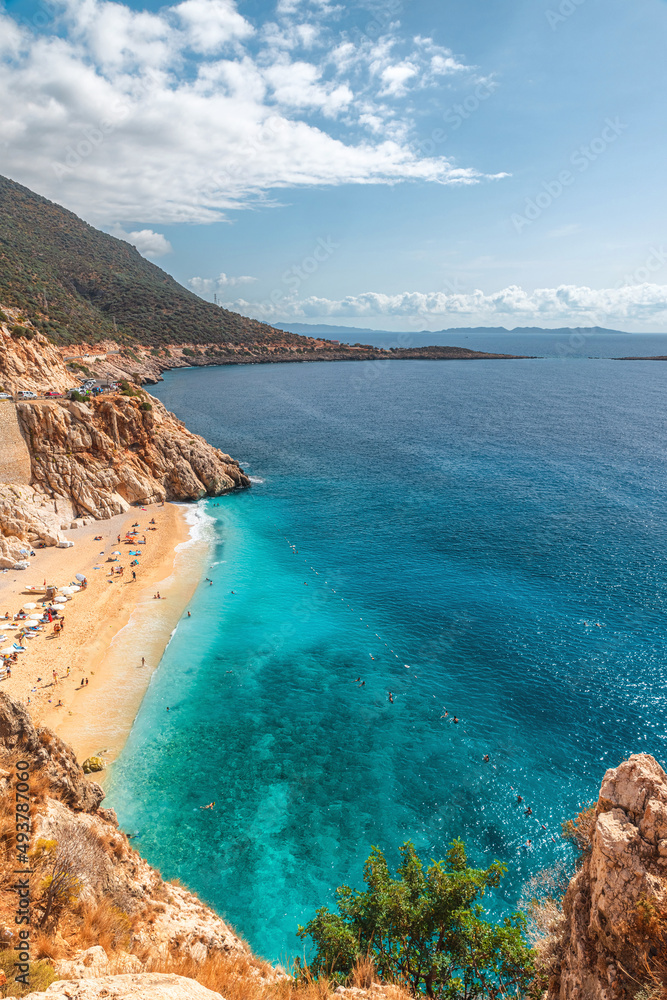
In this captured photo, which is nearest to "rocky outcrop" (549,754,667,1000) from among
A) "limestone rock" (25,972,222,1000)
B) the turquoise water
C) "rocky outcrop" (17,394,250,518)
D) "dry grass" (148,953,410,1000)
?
"dry grass" (148,953,410,1000)

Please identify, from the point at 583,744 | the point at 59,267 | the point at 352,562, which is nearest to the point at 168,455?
the point at 352,562

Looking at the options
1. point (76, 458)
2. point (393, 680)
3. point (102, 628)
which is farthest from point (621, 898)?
point (76, 458)

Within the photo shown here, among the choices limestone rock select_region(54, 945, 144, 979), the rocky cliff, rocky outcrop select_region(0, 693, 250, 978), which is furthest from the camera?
the rocky cliff

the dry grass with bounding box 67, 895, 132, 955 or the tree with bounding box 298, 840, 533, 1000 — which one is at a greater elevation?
the dry grass with bounding box 67, 895, 132, 955

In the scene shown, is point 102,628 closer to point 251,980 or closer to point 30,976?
point 251,980

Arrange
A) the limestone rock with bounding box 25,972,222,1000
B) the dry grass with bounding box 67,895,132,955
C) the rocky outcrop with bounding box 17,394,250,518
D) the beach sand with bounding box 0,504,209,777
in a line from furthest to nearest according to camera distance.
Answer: the rocky outcrop with bounding box 17,394,250,518, the beach sand with bounding box 0,504,209,777, the dry grass with bounding box 67,895,132,955, the limestone rock with bounding box 25,972,222,1000

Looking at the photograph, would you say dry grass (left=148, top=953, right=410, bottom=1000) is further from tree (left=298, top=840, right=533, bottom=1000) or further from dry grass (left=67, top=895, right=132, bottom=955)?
dry grass (left=67, top=895, right=132, bottom=955)
